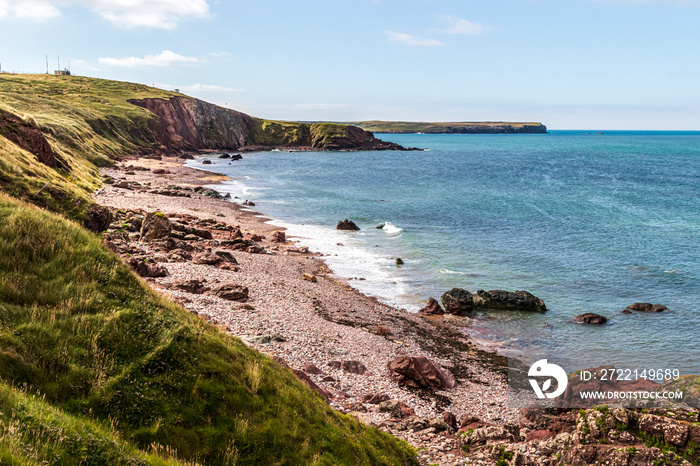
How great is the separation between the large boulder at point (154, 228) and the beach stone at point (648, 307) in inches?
1454

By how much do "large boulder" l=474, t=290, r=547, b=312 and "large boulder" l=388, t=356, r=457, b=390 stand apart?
13.5 meters

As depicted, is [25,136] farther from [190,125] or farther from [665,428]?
[190,125]

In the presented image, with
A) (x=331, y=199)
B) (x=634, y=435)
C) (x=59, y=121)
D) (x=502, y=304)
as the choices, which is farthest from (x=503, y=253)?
(x=59, y=121)

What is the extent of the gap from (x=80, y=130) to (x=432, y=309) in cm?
8345

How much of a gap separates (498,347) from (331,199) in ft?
195

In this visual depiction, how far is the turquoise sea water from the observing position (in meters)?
30.1

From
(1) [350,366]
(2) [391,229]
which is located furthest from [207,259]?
(2) [391,229]

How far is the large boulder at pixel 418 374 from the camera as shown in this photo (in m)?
21.7

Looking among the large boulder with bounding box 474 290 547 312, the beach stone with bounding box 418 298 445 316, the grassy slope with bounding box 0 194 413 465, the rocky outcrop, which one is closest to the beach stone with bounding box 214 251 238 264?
the beach stone with bounding box 418 298 445 316

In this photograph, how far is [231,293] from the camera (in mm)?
28047

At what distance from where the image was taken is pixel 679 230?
58.6 m

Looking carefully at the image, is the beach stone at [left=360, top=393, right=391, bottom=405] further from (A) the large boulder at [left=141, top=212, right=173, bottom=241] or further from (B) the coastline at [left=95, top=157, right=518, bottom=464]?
(A) the large boulder at [left=141, top=212, right=173, bottom=241]

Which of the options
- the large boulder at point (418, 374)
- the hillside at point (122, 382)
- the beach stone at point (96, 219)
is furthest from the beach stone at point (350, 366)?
the beach stone at point (96, 219)

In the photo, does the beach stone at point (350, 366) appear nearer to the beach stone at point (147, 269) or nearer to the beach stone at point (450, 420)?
the beach stone at point (450, 420)
